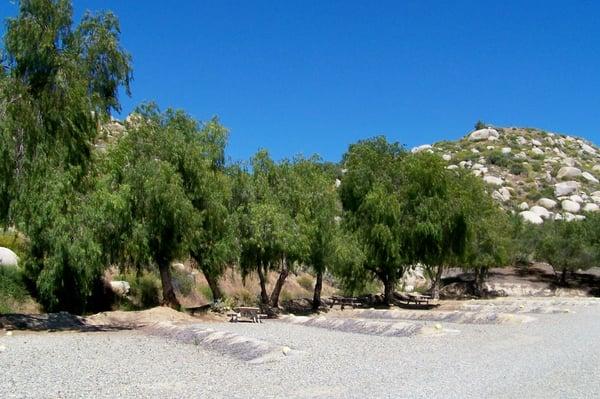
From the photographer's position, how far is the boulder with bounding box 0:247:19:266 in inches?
1267

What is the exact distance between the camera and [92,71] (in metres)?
22.2

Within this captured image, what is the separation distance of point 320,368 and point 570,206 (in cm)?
8604

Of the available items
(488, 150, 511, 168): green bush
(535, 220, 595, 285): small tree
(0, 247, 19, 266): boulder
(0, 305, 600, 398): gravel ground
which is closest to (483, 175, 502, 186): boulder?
(488, 150, 511, 168): green bush

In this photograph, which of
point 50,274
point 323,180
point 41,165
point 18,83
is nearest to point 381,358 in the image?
point 41,165

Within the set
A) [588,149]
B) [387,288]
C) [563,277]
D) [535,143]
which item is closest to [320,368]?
[387,288]

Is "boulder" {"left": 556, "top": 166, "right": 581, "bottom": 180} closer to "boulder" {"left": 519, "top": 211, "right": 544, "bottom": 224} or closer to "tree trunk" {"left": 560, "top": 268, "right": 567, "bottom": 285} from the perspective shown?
"boulder" {"left": 519, "top": 211, "right": 544, "bottom": 224}

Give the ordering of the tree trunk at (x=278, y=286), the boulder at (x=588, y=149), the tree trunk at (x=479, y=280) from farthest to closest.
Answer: the boulder at (x=588, y=149), the tree trunk at (x=479, y=280), the tree trunk at (x=278, y=286)

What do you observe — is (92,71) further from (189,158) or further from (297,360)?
(297,360)

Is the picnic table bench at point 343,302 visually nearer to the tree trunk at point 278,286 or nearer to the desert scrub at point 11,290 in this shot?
the tree trunk at point 278,286

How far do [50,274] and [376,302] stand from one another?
24.0 meters

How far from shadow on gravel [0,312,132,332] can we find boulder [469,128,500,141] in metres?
111

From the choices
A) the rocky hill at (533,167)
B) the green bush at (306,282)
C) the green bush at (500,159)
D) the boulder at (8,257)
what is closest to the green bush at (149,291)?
the boulder at (8,257)

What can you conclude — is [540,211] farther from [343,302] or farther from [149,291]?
[149,291]

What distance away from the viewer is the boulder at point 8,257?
32194 mm
